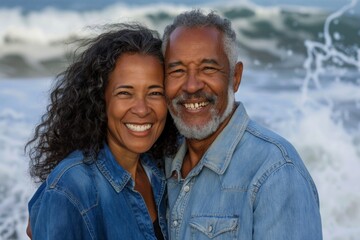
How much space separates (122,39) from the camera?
6.38ft

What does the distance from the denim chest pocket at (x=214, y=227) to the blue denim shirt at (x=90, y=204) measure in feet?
0.53

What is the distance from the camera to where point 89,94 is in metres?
1.95

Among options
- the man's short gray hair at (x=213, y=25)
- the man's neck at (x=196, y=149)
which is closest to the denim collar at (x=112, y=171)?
the man's neck at (x=196, y=149)

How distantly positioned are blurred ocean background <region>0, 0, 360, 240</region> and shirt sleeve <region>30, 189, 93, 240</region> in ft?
5.75

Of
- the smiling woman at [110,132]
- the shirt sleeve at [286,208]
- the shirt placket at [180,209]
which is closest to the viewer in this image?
the shirt sleeve at [286,208]

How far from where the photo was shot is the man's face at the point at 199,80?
1.92 metres

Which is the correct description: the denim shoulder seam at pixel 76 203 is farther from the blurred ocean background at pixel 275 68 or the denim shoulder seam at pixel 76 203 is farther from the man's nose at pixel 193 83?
the blurred ocean background at pixel 275 68

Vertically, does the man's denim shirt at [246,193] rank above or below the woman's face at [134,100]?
below

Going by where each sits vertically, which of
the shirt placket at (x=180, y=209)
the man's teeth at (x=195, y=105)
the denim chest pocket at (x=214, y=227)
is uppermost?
the man's teeth at (x=195, y=105)

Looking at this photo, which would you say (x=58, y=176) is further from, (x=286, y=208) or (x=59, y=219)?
(x=286, y=208)

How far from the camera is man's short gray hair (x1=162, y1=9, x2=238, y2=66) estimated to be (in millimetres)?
1955

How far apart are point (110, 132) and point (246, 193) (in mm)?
497

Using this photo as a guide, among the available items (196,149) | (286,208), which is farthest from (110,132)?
(286,208)

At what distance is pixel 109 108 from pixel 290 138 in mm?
1743
